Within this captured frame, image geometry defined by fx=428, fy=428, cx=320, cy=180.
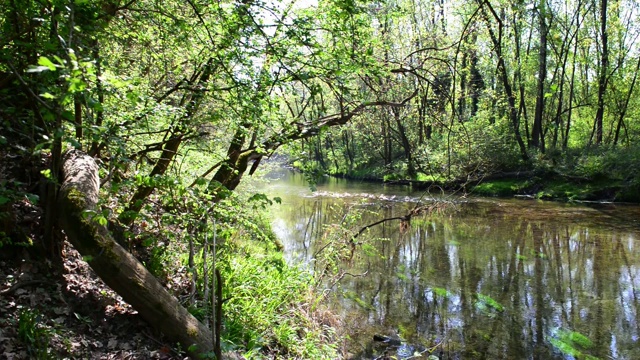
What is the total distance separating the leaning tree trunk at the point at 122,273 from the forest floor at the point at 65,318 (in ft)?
0.69

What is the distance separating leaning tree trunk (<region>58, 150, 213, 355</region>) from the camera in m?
3.85

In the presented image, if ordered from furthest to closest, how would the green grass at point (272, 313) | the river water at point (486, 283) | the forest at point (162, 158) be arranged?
the river water at point (486, 283)
the green grass at point (272, 313)
the forest at point (162, 158)

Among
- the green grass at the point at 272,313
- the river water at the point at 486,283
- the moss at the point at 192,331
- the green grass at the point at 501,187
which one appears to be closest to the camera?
the moss at the point at 192,331

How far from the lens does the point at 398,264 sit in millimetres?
10234

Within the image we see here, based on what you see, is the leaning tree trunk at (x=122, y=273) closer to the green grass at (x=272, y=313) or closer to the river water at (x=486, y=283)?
the green grass at (x=272, y=313)

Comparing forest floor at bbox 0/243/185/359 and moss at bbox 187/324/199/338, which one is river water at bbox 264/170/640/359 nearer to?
moss at bbox 187/324/199/338

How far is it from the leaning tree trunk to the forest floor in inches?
8.3

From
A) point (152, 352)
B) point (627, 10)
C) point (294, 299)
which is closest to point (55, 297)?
point (152, 352)

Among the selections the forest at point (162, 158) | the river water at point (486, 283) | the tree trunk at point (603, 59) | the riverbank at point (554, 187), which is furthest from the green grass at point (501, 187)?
the forest at point (162, 158)

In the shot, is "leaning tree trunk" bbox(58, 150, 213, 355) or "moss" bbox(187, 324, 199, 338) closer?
"leaning tree trunk" bbox(58, 150, 213, 355)

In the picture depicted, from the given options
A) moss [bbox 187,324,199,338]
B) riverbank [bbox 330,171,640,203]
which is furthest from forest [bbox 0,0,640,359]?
riverbank [bbox 330,171,640,203]

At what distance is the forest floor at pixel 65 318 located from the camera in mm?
3420

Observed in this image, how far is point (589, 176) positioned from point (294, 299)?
18.4 metres

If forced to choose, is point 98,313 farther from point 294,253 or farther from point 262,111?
point 294,253
